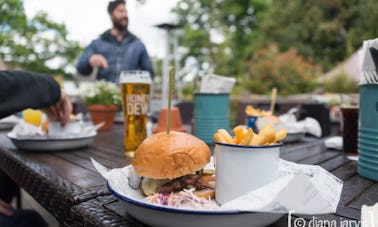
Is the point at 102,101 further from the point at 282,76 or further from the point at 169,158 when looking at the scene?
the point at 282,76

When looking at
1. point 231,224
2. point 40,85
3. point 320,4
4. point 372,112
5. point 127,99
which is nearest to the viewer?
point 231,224

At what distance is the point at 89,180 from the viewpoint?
89 cm

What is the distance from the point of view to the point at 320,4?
18188mm

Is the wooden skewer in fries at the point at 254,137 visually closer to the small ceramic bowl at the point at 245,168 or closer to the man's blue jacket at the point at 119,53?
the small ceramic bowl at the point at 245,168

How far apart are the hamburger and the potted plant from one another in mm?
1365

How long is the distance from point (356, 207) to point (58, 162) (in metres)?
1.00

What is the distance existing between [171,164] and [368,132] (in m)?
0.62

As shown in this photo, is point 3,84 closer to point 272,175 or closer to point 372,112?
point 272,175

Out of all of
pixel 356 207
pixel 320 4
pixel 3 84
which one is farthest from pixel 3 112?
pixel 320 4

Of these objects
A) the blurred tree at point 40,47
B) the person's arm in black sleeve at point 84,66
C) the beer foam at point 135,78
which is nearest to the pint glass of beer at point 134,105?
the beer foam at point 135,78

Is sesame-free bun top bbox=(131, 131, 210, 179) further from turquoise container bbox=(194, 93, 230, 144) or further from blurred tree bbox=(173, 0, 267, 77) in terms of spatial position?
blurred tree bbox=(173, 0, 267, 77)

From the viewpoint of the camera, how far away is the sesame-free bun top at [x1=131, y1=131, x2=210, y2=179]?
2.24 feet

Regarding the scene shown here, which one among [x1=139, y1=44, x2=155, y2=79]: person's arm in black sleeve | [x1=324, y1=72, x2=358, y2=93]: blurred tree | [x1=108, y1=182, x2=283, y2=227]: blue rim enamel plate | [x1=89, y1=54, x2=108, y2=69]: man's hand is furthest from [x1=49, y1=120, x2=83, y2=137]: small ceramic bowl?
[x1=324, y1=72, x2=358, y2=93]: blurred tree

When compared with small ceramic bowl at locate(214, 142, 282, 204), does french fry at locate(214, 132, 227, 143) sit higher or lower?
higher
